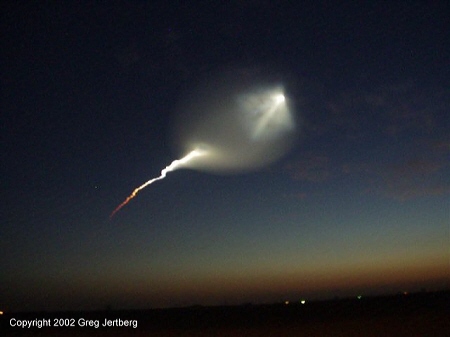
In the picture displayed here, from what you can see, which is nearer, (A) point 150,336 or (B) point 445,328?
(B) point 445,328

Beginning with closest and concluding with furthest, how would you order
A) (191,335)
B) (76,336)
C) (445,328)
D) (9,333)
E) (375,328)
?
(445,328)
(375,328)
(191,335)
(76,336)
(9,333)

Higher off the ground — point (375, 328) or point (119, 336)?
point (119, 336)

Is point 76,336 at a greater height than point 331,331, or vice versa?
point 76,336

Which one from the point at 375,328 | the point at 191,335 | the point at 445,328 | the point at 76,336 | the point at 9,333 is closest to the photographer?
the point at 445,328

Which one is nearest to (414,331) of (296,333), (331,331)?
(331,331)

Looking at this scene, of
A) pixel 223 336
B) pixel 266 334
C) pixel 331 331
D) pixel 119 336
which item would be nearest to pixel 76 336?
pixel 119 336

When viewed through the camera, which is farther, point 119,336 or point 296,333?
point 119,336

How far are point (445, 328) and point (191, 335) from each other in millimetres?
16156

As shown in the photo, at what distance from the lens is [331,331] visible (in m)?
25.5

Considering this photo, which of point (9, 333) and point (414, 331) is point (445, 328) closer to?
point (414, 331)

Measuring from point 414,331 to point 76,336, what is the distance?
928 inches

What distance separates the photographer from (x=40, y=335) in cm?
3034

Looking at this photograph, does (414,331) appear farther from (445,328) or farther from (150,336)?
(150,336)

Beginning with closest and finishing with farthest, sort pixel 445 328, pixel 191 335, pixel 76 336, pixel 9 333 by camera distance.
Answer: pixel 445 328 → pixel 191 335 → pixel 76 336 → pixel 9 333
